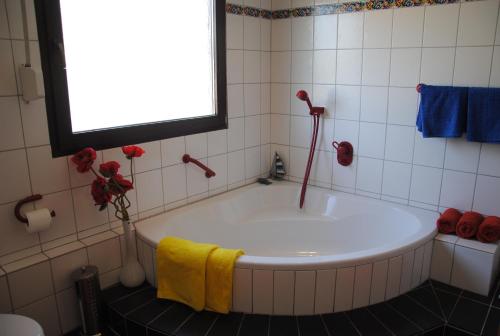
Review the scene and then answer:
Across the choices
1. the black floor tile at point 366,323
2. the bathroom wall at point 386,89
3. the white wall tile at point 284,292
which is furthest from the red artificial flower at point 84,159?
the bathroom wall at point 386,89

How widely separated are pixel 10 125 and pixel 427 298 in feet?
6.93

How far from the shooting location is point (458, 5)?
2.17 m

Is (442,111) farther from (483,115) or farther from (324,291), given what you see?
(324,291)

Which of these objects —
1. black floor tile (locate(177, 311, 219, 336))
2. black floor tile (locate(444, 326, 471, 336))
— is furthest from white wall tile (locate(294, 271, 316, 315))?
black floor tile (locate(444, 326, 471, 336))

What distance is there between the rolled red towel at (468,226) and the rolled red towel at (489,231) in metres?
0.03

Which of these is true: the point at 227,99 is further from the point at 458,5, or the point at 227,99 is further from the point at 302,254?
the point at 458,5

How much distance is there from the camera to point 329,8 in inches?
104

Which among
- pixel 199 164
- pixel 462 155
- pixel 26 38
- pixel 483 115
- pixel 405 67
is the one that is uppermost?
pixel 26 38

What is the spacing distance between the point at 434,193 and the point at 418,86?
64 cm

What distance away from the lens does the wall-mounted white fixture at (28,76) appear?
169 centimetres

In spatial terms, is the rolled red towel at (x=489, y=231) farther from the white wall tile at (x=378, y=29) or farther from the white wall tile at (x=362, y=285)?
the white wall tile at (x=378, y=29)

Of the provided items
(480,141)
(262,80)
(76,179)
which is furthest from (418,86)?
(76,179)

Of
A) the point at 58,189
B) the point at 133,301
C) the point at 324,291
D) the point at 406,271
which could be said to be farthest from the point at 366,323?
the point at 58,189

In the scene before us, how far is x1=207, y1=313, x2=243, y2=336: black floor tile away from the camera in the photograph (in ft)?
5.84
